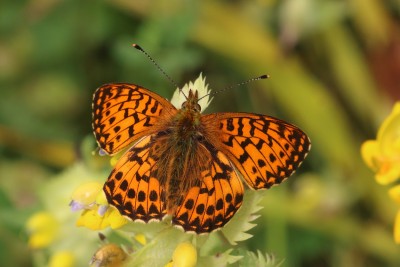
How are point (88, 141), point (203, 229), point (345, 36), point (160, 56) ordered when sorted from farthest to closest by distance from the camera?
1. point (345, 36)
2. point (160, 56)
3. point (88, 141)
4. point (203, 229)

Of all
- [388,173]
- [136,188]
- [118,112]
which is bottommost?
[388,173]

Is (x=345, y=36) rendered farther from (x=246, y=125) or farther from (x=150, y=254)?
(x=150, y=254)

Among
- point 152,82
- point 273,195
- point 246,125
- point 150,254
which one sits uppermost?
point 152,82

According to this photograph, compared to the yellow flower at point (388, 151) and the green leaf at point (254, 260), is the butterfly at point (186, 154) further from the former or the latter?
the yellow flower at point (388, 151)

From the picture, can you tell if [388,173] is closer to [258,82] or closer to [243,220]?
[243,220]

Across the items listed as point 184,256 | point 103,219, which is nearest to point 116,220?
point 103,219

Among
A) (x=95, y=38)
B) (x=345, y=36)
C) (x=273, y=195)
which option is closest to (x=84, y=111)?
(x=95, y=38)
